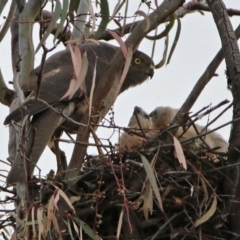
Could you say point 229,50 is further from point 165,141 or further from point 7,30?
point 7,30

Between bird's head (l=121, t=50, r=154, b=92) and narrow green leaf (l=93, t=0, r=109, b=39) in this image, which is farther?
bird's head (l=121, t=50, r=154, b=92)

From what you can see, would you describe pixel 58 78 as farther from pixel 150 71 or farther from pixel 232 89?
pixel 232 89

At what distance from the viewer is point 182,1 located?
3469mm

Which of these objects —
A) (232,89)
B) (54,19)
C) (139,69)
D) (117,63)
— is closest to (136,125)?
(139,69)

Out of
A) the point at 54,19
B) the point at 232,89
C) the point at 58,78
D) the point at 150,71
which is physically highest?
the point at 150,71

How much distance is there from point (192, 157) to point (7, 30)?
1.31 metres

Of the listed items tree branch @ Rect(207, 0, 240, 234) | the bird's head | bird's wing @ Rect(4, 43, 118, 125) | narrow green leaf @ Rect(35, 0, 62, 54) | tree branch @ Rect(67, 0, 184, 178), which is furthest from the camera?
the bird's head

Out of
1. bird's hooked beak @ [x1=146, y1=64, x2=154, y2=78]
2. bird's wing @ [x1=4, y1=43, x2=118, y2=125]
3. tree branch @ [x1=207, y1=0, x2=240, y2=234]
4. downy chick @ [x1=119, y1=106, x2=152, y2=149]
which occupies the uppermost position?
bird's hooked beak @ [x1=146, y1=64, x2=154, y2=78]

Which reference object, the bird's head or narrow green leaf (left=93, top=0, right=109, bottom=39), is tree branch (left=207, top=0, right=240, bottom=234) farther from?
the bird's head

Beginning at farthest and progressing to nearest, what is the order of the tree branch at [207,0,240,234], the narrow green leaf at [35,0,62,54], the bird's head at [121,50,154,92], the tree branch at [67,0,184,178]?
1. the bird's head at [121,50,154,92]
2. the tree branch at [67,0,184,178]
3. the tree branch at [207,0,240,234]
4. the narrow green leaf at [35,0,62,54]

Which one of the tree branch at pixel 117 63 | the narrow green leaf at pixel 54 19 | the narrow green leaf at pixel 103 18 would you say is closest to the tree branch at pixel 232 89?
the tree branch at pixel 117 63

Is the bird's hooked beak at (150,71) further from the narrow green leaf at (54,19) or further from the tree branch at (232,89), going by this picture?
the narrow green leaf at (54,19)

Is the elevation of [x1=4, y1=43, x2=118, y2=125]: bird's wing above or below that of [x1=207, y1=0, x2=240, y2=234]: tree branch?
above

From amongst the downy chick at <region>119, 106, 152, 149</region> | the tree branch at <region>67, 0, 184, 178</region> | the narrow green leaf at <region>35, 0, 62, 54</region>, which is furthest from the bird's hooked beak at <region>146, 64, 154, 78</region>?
the narrow green leaf at <region>35, 0, 62, 54</region>
